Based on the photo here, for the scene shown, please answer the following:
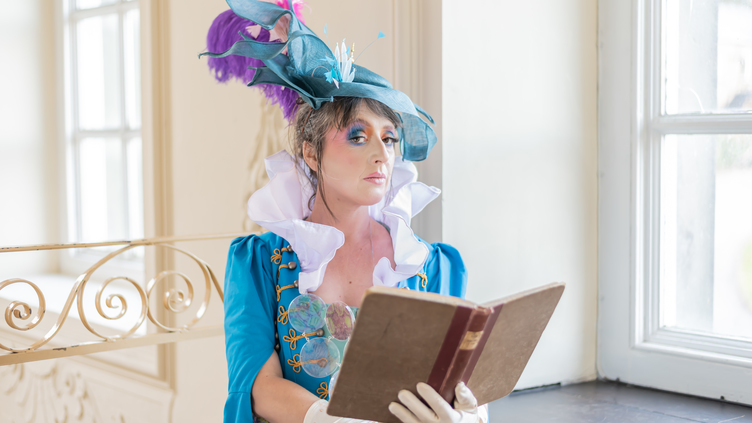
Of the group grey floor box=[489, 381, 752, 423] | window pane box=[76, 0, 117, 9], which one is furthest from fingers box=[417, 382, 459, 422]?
window pane box=[76, 0, 117, 9]

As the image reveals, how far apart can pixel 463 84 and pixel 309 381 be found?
69 centimetres

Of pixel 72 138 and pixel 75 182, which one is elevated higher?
pixel 72 138

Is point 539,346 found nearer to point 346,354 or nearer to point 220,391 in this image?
point 346,354

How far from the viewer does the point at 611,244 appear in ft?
4.74

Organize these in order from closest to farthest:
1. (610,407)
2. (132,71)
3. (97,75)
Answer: (610,407)
(132,71)
(97,75)

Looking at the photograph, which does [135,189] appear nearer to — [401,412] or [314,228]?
[314,228]

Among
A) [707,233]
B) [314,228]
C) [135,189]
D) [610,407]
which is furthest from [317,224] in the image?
[135,189]

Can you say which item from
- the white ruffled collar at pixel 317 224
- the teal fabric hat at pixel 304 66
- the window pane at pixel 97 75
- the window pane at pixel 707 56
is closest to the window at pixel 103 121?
the window pane at pixel 97 75

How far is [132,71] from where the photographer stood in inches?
103

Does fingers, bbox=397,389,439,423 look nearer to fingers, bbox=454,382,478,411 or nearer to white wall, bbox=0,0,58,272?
fingers, bbox=454,382,478,411

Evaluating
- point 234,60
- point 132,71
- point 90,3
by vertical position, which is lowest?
point 234,60

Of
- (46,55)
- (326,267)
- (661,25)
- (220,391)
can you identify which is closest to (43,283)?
(46,55)

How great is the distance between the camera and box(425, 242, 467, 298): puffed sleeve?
109 cm

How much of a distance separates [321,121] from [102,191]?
2128 millimetres
